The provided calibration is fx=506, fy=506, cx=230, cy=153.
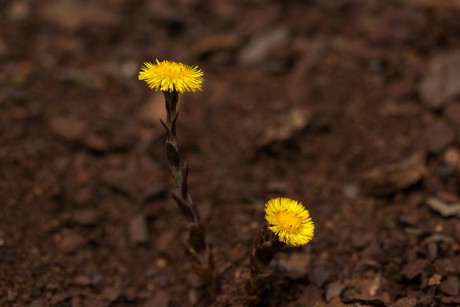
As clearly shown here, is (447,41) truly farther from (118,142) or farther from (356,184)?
(118,142)

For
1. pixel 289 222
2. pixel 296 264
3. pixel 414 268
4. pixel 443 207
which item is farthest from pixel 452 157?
pixel 289 222

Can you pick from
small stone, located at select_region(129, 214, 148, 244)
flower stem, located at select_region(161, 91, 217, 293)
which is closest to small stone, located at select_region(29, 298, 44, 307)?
small stone, located at select_region(129, 214, 148, 244)

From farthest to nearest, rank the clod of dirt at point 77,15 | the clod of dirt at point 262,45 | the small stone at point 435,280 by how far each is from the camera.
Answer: the clod of dirt at point 77,15 < the clod of dirt at point 262,45 < the small stone at point 435,280

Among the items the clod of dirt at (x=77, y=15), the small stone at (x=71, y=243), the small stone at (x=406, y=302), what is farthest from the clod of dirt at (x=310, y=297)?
the clod of dirt at (x=77, y=15)

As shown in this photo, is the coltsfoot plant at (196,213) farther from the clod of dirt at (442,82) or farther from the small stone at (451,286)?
the clod of dirt at (442,82)

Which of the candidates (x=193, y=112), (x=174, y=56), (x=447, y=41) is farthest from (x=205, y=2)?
(x=447, y=41)
